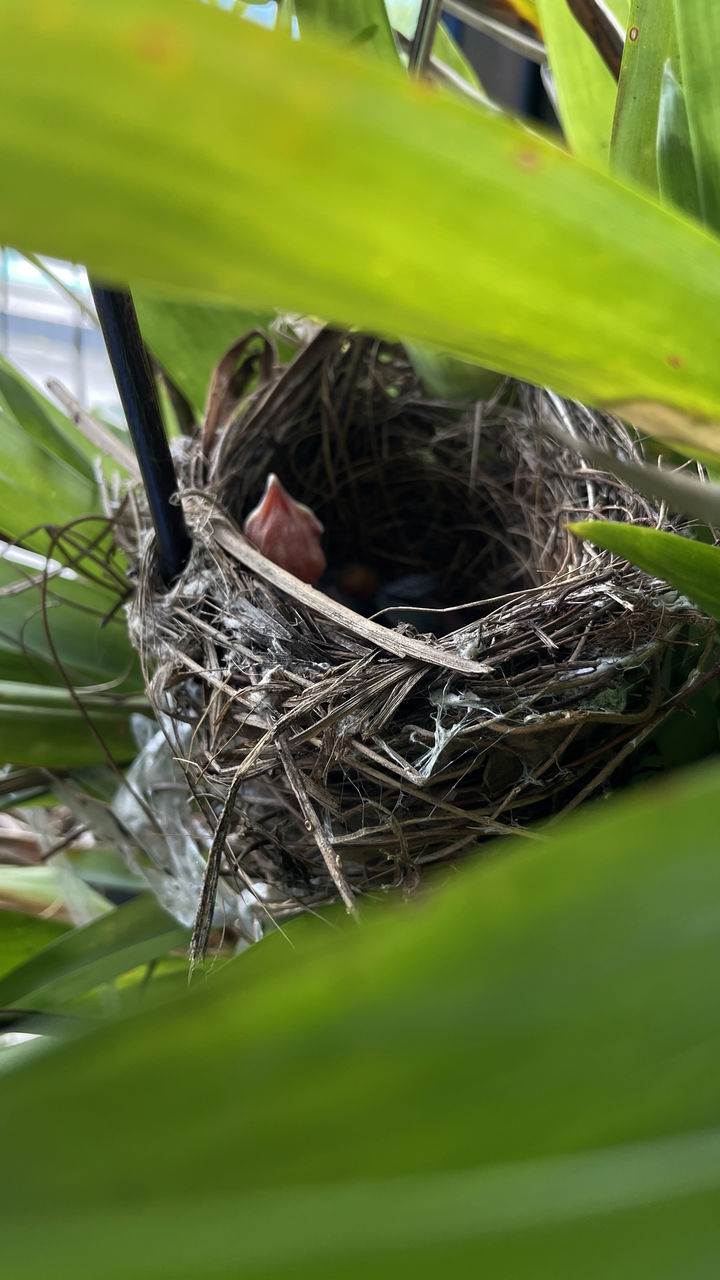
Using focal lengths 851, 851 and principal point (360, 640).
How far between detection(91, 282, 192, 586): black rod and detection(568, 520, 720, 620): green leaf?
0.18 meters

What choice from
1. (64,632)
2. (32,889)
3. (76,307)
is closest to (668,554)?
(64,632)

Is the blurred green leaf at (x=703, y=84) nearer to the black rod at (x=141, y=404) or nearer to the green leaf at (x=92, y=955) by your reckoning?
the black rod at (x=141, y=404)

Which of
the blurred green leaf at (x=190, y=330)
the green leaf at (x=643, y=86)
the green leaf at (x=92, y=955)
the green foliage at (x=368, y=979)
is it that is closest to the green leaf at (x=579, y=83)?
the green leaf at (x=643, y=86)

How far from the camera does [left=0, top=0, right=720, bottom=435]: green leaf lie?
0.11 m

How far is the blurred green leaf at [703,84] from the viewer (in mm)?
297

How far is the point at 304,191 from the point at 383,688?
22 cm

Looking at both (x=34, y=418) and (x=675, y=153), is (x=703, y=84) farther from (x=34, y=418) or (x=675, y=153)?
(x=34, y=418)

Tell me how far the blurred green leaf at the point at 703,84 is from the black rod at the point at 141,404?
0.21 metres

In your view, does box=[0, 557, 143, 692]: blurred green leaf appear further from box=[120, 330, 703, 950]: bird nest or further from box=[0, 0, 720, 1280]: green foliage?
box=[0, 0, 720, 1280]: green foliage

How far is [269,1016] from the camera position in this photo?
9 centimetres

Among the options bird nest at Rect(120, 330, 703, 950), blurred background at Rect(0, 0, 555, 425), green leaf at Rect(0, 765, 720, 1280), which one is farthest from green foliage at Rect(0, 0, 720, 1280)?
blurred background at Rect(0, 0, 555, 425)

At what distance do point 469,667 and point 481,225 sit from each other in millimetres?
185

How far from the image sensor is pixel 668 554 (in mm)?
244

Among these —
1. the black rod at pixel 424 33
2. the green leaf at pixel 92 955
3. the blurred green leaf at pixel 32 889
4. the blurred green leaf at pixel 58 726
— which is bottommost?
the blurred green leaf at pixel 32 889
